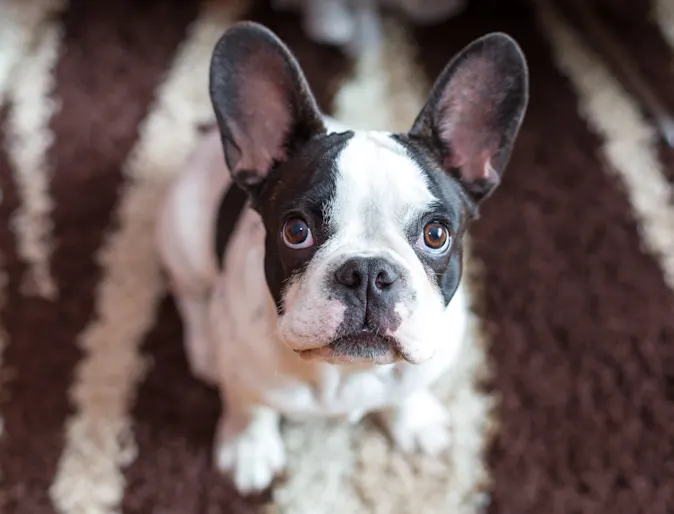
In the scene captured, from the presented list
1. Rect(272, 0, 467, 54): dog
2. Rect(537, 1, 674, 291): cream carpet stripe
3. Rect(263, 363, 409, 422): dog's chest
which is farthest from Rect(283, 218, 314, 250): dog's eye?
Rect(272, 0, 467, 54): dog

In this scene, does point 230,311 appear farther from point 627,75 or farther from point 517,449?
point 627,75

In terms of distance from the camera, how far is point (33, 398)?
208 cm

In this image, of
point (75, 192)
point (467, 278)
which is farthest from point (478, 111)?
point (75, 192)

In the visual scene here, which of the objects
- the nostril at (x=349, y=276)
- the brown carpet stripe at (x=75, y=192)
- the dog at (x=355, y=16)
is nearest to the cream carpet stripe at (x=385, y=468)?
the brown carpet stripe at (x=75, y=192)

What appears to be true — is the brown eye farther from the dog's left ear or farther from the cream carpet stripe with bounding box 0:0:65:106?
the cream carpet stripe with bounding box 0:0:65:106

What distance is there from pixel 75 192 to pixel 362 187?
1.33 m

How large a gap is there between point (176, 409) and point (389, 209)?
0.96m

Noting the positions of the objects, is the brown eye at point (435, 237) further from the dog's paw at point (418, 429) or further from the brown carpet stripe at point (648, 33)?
the brown carpet stripe at point (648, 33)

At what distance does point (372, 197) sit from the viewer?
1390 mm

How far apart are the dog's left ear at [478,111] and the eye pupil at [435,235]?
0.16 m

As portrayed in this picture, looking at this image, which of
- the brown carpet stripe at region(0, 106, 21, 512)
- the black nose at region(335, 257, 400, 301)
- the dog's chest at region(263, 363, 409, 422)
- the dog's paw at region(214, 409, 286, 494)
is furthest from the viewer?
the brown carpet stripe at region(0, 106, 21, 512)

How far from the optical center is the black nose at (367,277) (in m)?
1.31

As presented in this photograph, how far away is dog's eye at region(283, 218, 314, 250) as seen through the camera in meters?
1.41

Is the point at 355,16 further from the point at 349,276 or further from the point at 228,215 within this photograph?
the point at 349,276
